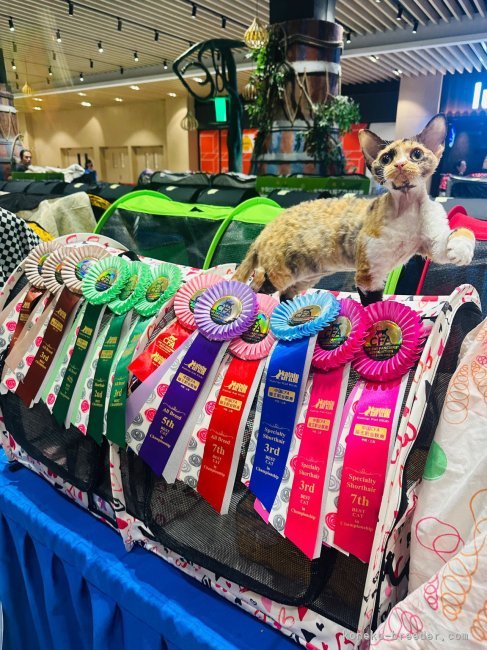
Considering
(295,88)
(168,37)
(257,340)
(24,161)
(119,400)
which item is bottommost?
(119,400)

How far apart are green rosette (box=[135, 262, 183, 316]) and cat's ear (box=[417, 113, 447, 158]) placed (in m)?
0.47

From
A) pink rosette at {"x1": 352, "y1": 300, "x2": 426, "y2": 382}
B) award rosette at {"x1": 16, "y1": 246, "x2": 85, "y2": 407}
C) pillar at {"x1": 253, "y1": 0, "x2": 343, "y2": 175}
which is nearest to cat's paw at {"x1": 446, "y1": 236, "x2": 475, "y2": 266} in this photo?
pink rosette at {"x1": 352, "y1": 300, "x2": 426, "y2": 382}

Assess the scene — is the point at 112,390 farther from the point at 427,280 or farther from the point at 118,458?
the point at 427,280

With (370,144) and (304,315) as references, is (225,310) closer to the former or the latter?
(304,315)

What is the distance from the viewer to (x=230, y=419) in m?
0.69

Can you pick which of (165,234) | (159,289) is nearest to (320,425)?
(159,289)

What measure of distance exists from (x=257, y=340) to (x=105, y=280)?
1.18ft

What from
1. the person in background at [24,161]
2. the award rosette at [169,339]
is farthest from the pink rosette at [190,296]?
the person in background at [24,161]

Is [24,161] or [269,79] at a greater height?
[269,79]

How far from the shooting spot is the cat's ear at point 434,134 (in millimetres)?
643

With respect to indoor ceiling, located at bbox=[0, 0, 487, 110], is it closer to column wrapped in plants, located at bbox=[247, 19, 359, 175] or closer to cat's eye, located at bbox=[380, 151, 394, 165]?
column wrapped in plants, located at bbox=[247, 19, 359, 175]

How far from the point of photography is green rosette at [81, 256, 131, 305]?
2.88 ft

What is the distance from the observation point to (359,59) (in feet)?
19.2

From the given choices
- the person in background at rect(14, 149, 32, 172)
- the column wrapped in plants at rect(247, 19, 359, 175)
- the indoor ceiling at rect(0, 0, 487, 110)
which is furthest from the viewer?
the person in background at rect(14, 149, 32, 172)
